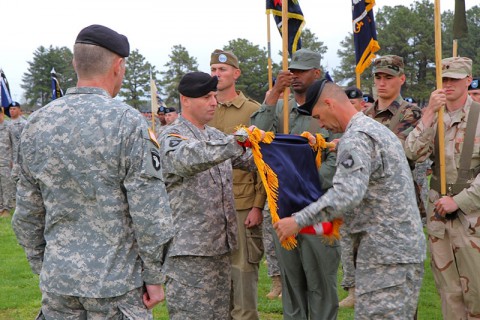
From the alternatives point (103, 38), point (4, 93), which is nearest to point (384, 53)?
point (4, 93)

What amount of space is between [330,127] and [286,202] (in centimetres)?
67

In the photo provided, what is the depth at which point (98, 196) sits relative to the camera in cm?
311

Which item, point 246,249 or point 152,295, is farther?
point 246,249

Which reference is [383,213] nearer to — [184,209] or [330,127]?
[330,127]

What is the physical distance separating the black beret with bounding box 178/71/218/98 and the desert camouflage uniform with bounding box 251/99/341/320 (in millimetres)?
660

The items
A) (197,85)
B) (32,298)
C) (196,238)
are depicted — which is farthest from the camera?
(32,298)

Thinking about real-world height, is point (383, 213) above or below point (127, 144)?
below

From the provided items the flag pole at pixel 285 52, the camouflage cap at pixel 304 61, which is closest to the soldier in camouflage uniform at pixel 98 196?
the flag pole at pixel 285 52

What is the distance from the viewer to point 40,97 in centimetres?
6762

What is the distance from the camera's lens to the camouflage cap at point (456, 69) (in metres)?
5.14

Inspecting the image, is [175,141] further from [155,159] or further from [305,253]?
[305,253]

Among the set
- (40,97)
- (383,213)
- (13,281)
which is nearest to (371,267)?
(383,213)

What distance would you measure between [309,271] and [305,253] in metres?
0.16

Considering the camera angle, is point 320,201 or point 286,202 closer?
point 320,201
